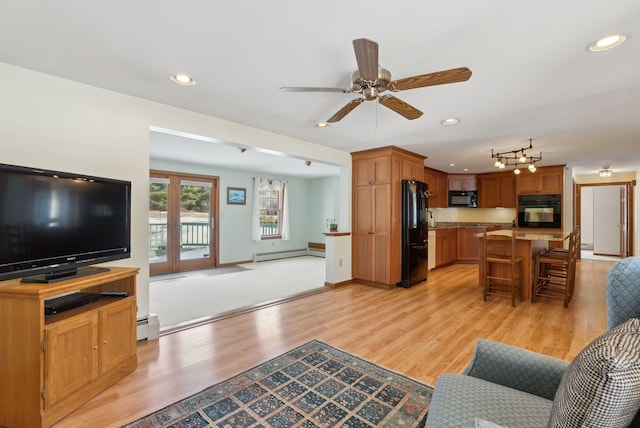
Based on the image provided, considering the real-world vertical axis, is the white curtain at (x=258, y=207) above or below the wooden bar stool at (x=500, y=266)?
above

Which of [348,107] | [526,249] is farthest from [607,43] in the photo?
[526,249]

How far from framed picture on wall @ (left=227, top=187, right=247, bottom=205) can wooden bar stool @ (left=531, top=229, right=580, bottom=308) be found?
20.0 feet

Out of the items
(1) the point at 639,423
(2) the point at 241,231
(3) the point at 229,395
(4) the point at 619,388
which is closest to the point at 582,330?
(1) the point at 639,423

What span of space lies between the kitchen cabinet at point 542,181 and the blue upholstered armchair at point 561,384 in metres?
6.28

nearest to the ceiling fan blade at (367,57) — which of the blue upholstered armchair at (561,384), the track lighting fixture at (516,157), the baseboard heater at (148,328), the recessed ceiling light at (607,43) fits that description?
the recessed ceiling light at (607,43)

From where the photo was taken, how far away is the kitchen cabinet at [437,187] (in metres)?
6.94

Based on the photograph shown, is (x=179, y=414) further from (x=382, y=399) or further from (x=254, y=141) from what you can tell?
(x=254, y=141)

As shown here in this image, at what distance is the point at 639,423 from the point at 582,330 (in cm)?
296

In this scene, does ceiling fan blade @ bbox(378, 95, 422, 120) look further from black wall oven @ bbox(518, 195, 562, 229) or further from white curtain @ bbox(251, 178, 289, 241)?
white curtain @ bbox(251, 178, 289, 241)

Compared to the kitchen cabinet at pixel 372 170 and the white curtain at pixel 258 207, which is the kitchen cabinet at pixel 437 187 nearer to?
the kitchen cabinet at pixel 372 170

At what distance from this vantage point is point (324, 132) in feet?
13.0

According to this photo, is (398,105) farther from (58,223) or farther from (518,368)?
(58,223)

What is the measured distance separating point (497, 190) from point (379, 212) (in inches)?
162

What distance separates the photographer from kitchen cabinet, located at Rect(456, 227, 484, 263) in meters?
7.21
